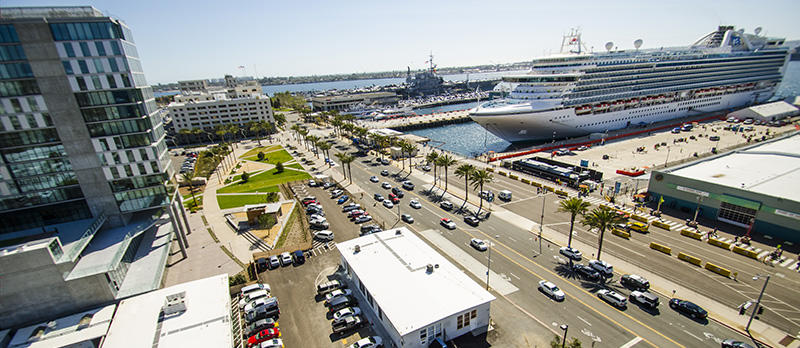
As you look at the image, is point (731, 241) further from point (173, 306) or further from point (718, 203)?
point (173, 306)

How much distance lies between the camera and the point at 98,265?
32844 mm

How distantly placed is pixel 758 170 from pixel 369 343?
73912 millimetres

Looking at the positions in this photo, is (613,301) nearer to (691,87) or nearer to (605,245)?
(605,245)

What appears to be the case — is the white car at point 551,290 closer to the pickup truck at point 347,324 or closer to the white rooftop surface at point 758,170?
the pickup truck at point 347,324

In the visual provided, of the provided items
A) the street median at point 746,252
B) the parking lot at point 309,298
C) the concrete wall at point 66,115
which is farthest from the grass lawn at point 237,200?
the street median at point 746,252

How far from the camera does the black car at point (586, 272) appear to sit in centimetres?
3747

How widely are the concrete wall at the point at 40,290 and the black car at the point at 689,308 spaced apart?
57.6 m

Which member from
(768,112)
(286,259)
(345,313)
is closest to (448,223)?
(345,313)

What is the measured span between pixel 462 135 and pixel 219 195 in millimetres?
95825

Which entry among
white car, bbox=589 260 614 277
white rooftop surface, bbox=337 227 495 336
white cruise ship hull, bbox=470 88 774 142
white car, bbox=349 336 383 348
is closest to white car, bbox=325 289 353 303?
white rooftop surface, bbox=337 227 495 336

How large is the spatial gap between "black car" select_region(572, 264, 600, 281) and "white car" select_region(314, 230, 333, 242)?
111 feet

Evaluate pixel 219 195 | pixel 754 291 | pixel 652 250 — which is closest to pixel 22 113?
pixel 219 195

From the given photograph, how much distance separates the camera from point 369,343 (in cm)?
2873

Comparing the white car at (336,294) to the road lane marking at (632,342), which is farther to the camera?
the white car at (336,294)
